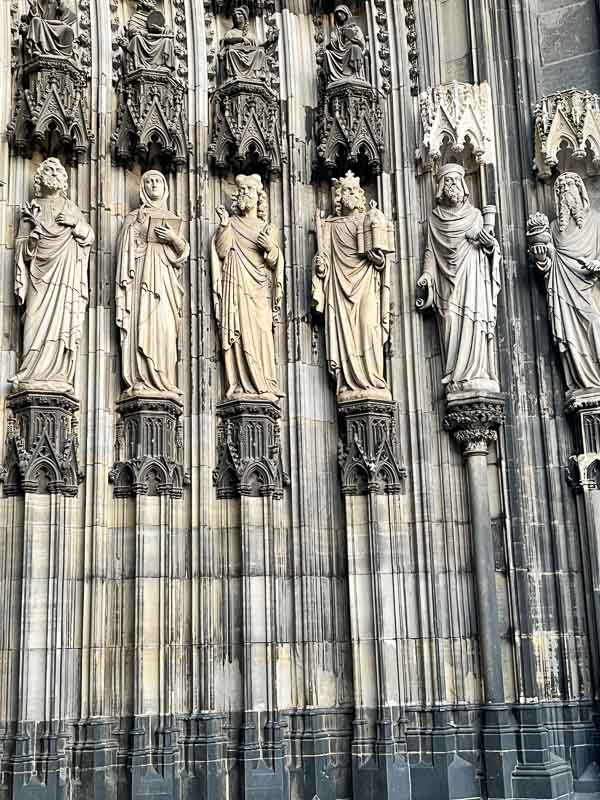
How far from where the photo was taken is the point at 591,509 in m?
10.1

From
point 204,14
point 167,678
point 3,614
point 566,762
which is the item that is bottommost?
point 566,762

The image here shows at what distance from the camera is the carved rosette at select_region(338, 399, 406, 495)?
34.4ft

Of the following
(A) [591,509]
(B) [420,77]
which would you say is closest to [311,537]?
(A) [591,509]

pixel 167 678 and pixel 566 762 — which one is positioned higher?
pixel 167 678

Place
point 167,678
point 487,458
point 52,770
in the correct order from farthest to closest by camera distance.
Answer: point 487,458 → point 167,678 → point 52,770

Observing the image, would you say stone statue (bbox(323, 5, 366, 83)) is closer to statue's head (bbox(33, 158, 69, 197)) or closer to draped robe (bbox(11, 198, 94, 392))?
statue's head (bbox(33, 158, 69, 197))

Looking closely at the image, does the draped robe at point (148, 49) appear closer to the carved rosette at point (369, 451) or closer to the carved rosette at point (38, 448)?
the carved rosette at point (38, 448)

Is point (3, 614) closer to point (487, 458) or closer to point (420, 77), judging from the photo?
point (487, 458)

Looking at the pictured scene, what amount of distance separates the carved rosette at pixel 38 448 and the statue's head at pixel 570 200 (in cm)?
516

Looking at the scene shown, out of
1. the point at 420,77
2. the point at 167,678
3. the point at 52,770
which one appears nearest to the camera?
the point at 52,770

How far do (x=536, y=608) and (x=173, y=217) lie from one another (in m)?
5.17

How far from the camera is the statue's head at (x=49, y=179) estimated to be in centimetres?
1028

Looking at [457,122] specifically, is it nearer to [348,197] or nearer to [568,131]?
Answer: [568,131]

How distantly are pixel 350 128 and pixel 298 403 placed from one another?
115 inches
